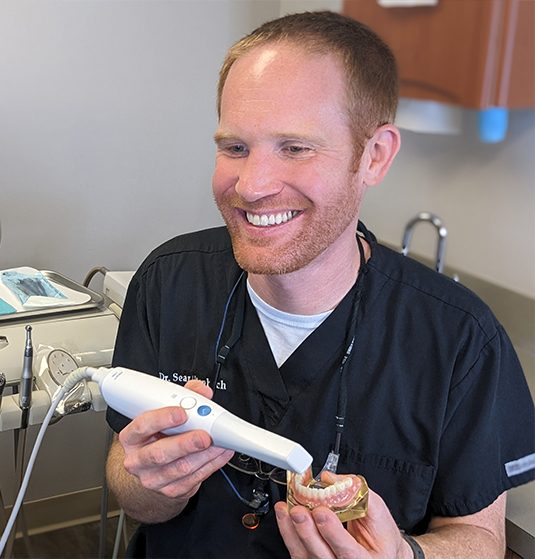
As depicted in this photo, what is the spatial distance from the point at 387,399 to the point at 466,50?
774 mm

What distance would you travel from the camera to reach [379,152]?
1085mm

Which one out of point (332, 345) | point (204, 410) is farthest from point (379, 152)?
point (204, 410)

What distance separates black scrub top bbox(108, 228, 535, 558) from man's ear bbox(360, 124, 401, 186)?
0.13m

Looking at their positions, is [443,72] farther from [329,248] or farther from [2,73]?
[2,73]

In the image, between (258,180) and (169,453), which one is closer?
(169,453)

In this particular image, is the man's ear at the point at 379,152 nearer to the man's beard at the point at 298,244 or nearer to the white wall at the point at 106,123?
the man's beard at the point at 298,244

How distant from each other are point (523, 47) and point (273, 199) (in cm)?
69

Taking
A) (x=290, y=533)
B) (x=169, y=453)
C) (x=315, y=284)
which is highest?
(x=315, y=284)

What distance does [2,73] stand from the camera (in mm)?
1685

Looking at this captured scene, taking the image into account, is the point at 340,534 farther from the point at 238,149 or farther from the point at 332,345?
the point at 238,149

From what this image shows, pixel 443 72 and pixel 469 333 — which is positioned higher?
pixel 443 72

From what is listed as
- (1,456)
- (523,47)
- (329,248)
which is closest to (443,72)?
(523,47)

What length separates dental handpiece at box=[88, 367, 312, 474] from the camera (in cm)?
70

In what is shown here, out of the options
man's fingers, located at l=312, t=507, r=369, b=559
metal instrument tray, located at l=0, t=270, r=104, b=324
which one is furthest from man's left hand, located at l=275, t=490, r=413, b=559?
metal instrument tray, located at l=0, t=270, r=104, b=324
